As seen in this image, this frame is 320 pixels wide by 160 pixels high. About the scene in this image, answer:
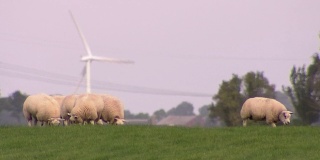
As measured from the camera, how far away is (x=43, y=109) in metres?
45.7

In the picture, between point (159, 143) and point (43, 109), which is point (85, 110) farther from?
point (159, 143)

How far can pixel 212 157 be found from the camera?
28969mm

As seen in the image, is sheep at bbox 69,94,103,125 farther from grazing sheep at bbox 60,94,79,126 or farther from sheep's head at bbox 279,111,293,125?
sheep's head at bbox 279,111,293,125

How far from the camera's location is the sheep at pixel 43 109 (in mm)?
45594

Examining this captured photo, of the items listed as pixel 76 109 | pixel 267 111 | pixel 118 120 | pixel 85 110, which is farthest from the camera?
pixel 118 120

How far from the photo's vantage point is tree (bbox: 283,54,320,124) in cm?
8550

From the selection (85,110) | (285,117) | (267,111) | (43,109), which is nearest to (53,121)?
(43,109)

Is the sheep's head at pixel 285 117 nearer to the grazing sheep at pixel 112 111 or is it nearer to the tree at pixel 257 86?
the grazing sheep at pixel 112 111

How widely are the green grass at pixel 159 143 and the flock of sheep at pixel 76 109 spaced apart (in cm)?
759

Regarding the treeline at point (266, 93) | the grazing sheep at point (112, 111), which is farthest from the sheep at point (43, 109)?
the treeline at point (266, 93)

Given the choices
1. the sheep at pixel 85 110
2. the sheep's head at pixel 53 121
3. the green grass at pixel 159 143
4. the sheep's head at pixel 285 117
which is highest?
the sheep at pixel 85 110

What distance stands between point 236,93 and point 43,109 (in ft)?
153

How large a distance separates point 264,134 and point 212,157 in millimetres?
5151

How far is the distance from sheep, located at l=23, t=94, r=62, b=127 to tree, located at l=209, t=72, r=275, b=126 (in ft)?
138
